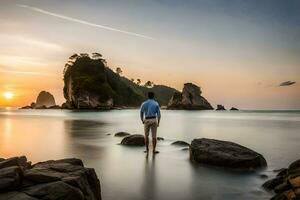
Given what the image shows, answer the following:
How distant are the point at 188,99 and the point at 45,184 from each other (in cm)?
18270

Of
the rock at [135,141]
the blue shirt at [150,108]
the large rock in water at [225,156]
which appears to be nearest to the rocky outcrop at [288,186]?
the large rock in water at [225,156]

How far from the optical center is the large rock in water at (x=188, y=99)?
604ft

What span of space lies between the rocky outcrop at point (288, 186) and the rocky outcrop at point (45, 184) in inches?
181

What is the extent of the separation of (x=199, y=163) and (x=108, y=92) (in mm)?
143351

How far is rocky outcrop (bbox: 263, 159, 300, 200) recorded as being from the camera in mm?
7670

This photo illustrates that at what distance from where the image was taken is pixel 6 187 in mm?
6309

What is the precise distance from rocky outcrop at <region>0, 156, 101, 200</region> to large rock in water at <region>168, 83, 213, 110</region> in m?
175

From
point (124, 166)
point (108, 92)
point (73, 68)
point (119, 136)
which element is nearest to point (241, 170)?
point (124, 166)

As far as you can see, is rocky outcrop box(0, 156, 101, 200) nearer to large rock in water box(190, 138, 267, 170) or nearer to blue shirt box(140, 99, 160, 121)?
large rock in water box(190, 138, 267, 170)

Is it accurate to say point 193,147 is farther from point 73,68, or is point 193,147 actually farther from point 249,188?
point 73,68

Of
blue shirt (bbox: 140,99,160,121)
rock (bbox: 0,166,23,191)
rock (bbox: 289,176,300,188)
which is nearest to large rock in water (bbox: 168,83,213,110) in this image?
blue shirt (bbox: 140,99,160,121)

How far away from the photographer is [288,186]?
8773 millimetres

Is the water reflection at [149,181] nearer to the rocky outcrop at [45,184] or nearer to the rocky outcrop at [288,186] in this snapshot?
the rocky outcrop at [45,184]

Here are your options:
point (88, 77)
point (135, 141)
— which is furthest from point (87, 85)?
point (135, 141)
